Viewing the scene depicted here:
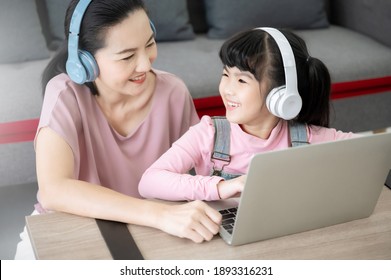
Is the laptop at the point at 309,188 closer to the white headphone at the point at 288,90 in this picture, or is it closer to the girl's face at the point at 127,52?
the white headphone at the point at 288,90

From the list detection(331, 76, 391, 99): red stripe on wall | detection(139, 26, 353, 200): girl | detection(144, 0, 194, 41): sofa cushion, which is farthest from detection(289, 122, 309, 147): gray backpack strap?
detection(144, 0, 194, 41): sofa cushion

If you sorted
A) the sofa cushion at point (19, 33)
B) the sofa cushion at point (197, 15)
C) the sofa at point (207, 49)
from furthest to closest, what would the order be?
the sofa cushion at point (197, 15), the sofa cushion at point (19, 33), the sofa at point (207, 49)

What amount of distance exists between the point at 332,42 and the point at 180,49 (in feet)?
2.26

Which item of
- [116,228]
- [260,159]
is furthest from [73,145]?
[260,159]

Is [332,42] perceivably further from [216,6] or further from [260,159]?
[260,159]

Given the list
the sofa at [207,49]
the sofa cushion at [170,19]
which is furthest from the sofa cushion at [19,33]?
the sofa cushion at [170,19]

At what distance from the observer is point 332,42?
108 inches

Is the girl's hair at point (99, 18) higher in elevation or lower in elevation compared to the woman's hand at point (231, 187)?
higher

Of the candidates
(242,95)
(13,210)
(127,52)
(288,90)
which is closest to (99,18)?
(127,52)

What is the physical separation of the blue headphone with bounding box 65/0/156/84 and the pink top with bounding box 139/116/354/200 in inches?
10.0

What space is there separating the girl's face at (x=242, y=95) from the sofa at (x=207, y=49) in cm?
98

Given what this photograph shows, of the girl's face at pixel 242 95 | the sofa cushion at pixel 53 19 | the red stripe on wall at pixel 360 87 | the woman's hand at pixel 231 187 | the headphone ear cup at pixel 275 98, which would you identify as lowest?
the red stripe on wall at pixel 360 87

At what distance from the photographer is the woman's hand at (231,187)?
3.81 ft
